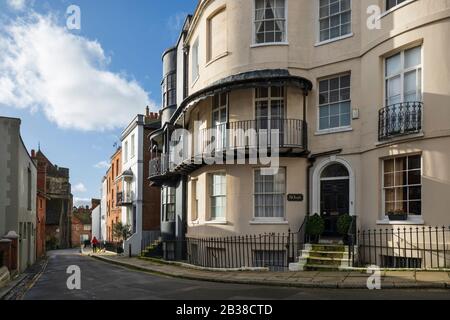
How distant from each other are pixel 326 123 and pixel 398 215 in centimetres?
445

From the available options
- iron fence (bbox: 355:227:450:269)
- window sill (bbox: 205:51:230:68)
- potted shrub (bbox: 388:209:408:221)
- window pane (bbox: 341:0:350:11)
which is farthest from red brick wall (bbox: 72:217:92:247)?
potted shrub (bbox: 388:209:408:221)

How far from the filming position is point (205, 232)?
1981 centimetres

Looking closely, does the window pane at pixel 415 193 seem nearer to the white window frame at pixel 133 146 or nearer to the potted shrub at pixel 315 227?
the potted shrub at pixel 315 227

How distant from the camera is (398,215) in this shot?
15.0m

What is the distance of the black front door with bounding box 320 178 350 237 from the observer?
17172 millimetres

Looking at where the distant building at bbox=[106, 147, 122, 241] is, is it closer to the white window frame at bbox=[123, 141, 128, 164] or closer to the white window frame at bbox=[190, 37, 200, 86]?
the white window frame at bbox=[123, 141, 128, 164]

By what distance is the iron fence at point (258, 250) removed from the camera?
17.4 metres

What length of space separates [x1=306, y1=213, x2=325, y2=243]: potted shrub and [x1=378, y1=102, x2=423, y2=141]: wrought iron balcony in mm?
3424

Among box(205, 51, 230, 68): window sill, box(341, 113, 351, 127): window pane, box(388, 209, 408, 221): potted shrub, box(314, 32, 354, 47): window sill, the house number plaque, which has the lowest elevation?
box(388, 209, 408, 221): potted shrub

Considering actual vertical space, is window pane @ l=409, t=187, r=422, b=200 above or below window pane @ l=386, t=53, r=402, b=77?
below

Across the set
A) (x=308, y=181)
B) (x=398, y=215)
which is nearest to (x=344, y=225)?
(x=398, y=215)
